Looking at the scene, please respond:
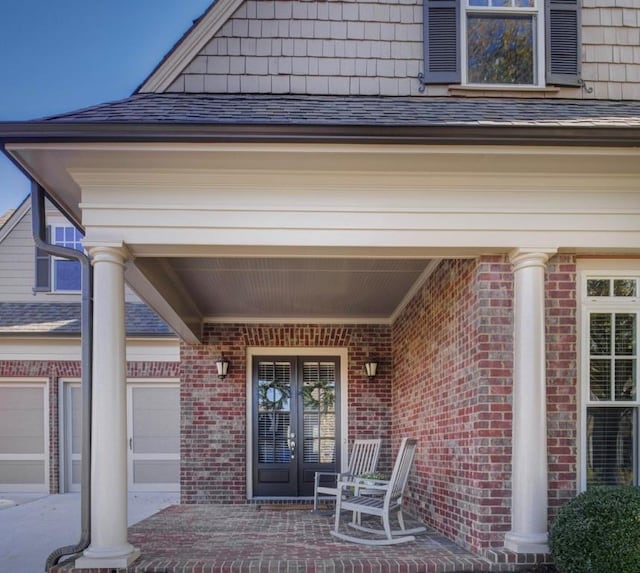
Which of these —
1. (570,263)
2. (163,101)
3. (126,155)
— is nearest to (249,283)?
(163,101)

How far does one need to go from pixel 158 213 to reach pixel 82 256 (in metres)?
0.67

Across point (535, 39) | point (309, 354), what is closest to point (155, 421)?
point (309, 354)

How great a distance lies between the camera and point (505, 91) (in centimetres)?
579

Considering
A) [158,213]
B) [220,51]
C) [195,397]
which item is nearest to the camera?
[158,213]

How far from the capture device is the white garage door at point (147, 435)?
11.5 meters

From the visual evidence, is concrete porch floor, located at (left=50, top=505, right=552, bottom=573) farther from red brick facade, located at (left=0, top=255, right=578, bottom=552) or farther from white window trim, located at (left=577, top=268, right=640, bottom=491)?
white window trim, located at (left=577, top=268, right=640, bottom=491)

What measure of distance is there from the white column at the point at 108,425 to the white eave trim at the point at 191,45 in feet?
7.15

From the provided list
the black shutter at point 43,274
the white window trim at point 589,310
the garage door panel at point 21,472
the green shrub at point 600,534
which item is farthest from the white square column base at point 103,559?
the black shutter at point 43,274

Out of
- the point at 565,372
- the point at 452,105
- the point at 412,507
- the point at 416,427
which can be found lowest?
the point at 412,507

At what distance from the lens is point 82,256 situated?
456 cm

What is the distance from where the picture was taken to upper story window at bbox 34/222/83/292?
12.1 metres

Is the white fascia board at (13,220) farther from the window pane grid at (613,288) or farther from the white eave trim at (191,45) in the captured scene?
the window pane grid at (613,288)

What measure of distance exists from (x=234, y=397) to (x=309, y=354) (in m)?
1.24

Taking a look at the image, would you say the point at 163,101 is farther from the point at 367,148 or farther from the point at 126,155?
the point at 367,148
